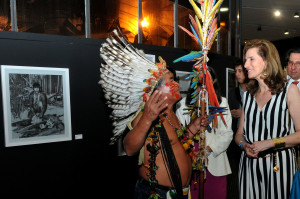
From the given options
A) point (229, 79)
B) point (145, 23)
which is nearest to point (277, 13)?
point (229, 79)

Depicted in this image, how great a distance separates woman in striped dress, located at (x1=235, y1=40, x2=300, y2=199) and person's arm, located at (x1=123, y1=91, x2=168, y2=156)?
80 centimetres

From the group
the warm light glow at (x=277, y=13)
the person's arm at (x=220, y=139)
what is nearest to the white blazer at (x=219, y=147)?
the person's arm at (x=220, y=139)

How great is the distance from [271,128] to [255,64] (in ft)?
1.63

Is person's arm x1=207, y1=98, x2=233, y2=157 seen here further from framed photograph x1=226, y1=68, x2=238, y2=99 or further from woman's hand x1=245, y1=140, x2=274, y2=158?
framed photograph x1=226, y1=68, x2=238, y2=99

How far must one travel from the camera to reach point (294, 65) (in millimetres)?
2871

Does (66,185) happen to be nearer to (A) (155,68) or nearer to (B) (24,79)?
(B) (24,79)

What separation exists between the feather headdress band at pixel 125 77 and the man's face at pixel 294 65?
1957mm

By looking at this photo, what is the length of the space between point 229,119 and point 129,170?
1831mm

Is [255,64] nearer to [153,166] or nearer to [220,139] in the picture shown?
[220,139]

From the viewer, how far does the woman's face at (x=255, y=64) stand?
1771 millimetres

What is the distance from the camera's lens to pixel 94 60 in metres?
3.31

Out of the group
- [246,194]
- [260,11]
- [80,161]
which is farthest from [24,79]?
[260,11]

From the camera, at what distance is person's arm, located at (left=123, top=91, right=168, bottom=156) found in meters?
1.48

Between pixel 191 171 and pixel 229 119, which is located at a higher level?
pixel 229 119
